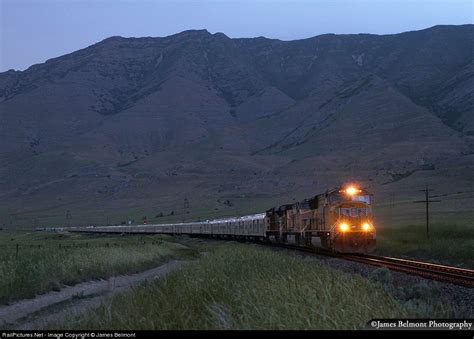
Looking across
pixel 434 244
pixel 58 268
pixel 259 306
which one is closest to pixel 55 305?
pixel 58 268

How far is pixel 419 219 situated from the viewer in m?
82.6

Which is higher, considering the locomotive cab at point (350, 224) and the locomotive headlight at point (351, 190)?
the locomotive headlight at point (351, 190)

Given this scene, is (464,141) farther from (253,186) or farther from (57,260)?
(57,260)

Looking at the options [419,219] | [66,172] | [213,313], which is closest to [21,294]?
[213,313]

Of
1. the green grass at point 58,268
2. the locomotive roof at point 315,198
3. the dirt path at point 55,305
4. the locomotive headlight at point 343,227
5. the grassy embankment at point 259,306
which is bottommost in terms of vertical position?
the dirt path at point 55,305

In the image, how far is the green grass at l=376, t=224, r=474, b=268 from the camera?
117 feet

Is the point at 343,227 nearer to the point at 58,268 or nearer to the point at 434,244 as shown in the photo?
the point at 434,244

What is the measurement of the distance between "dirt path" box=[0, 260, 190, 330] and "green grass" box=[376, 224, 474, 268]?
56.8ft

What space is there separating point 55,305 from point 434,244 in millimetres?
27256

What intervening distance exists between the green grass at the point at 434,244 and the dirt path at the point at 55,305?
17324 millimetres

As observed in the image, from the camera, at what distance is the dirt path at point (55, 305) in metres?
17.0

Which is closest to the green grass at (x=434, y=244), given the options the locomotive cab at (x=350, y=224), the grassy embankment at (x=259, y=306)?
the locomotive cab at (x=350, y=224)

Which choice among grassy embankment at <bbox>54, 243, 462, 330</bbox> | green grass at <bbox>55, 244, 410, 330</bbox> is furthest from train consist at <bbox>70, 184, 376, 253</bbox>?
green grass at <bbox>55, 244, 410, 330</bbox>

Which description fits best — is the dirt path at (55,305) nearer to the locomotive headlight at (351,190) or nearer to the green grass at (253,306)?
the green grass at (253,306)
